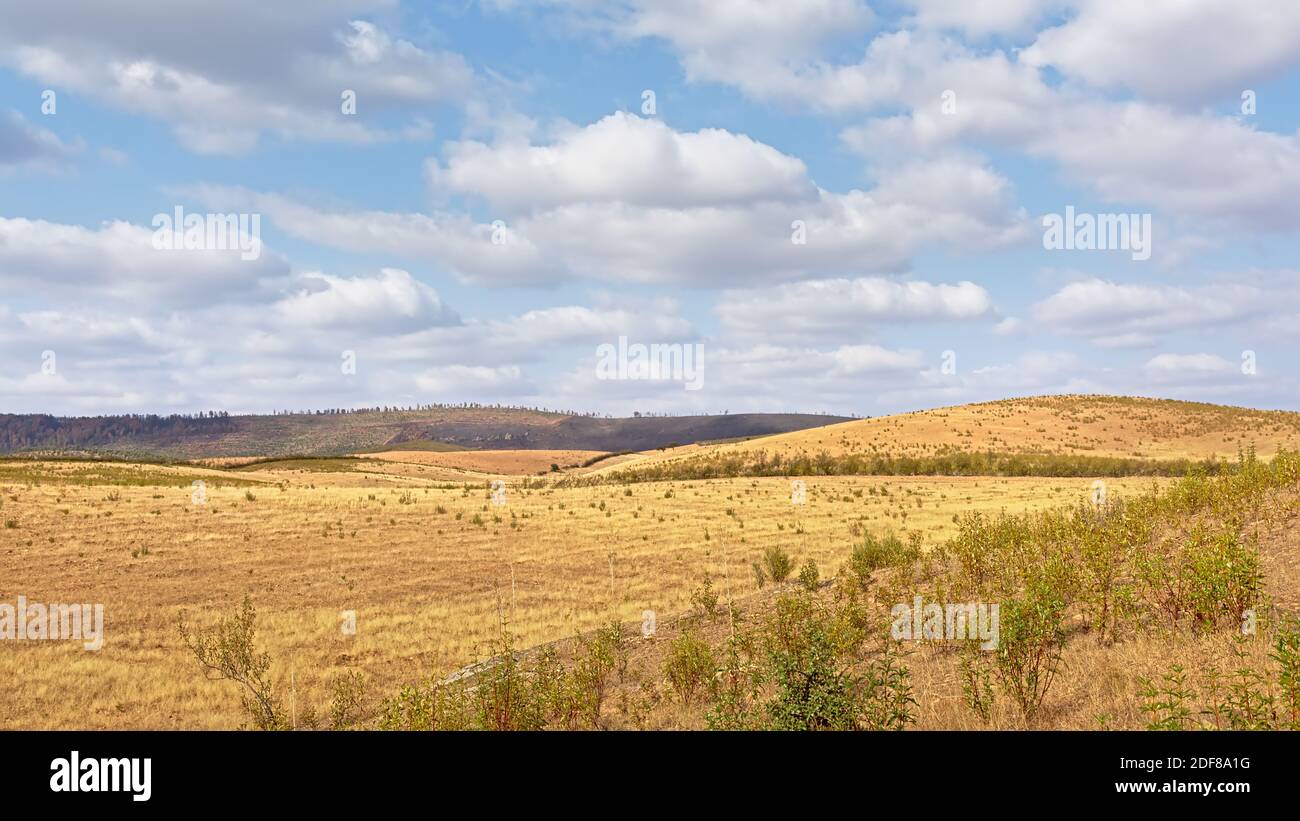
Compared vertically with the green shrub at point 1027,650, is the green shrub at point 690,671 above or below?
below

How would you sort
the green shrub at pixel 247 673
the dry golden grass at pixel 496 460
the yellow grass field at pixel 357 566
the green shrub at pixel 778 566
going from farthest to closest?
the dry golden grass at pixel 496 460
the green shrub at pixel 778 566
the yellow grass field at pixel 357 566
the green shrub at pixel 247 673

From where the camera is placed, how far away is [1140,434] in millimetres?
83250

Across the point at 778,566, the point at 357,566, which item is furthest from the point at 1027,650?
the point at 357,566

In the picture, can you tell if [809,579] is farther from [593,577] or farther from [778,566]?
[593,577]

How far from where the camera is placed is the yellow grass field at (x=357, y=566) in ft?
47.0

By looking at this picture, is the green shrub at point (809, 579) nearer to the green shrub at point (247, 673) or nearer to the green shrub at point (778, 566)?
the green shrub at point (778, 566)

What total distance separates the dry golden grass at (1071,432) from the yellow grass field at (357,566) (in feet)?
111

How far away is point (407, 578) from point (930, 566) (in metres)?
15.4

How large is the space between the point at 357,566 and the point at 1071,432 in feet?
267

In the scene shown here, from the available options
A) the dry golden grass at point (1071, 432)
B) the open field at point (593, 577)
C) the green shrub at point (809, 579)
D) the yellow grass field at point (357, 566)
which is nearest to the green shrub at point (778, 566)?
the yellow grass field at point (357, 566)

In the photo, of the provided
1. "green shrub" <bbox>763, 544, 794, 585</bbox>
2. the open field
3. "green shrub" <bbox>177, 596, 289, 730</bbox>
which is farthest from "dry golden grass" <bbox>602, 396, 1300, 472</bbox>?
"green shrub" <bbox>177, 596, 289, 730</bbox>

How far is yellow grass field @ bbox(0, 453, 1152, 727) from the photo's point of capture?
14.3 meters

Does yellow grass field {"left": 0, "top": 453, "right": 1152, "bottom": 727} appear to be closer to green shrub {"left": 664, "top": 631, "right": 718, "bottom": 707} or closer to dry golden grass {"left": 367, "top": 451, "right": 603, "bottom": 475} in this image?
green shrub {"left": 664, "top": 631, "right": 718, "bottom": 707}
